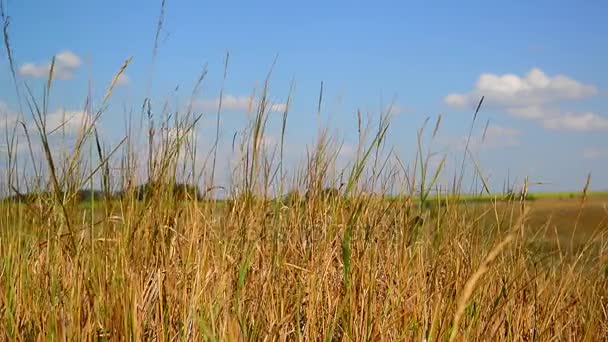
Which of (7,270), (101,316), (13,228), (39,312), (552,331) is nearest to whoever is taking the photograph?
(101,316)

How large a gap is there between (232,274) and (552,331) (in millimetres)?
1400

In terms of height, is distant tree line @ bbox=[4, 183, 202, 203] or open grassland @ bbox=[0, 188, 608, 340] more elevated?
distant tree line @ bbox=[4, 183, 202, 203]

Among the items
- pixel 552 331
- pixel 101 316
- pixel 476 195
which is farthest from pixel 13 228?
pixel 552 331

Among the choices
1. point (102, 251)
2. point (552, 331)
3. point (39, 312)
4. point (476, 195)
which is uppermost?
point (476, 195)

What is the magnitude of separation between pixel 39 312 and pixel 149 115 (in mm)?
741

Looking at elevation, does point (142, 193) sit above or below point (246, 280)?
above

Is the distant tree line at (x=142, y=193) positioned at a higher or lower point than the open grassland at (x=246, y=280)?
higher

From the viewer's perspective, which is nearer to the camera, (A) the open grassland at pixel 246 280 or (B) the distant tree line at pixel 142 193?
(A) the open grassland at pixel 246 280

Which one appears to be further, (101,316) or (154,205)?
(154,205)

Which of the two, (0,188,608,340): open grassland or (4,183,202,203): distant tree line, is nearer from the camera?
(0,188,608,340): open grassland

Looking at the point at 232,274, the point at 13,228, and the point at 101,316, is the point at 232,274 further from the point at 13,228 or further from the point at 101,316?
the point at 13,228

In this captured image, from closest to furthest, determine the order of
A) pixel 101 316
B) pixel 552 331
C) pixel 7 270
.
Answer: pixel 101 316 → pixel 7 270 → pixel 552 331

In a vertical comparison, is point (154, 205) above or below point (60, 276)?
above

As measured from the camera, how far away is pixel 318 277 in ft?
7.85
